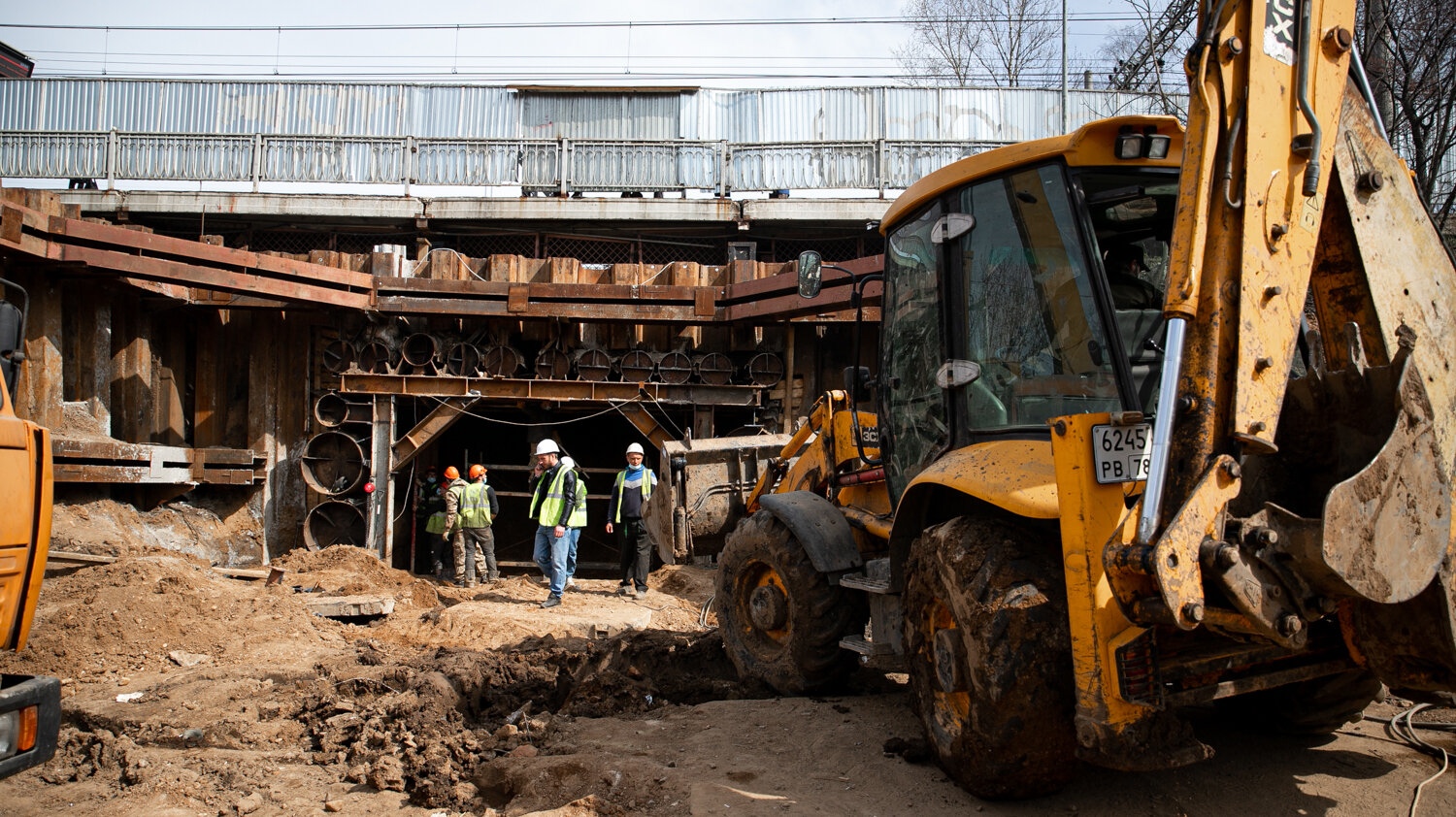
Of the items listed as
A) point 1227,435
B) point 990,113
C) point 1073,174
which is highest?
point 990,113

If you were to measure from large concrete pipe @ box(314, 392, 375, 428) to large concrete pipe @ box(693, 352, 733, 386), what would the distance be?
4411mm

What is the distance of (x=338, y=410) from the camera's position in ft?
42.6

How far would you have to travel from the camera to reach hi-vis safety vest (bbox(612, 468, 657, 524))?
1116cm

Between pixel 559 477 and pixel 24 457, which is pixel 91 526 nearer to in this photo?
pixel 559 477

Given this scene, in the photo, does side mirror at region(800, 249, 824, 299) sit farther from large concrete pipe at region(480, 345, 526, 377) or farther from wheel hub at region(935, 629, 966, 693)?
large concrete pipe at region(480, 345, 526, 377)

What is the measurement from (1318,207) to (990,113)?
15.4 metres

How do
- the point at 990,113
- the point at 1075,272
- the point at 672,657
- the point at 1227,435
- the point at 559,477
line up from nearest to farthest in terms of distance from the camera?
the point at 1227,435 < the point at 1075,272 < the point at 672,657 < the point at 559,477 < the point at 990,113

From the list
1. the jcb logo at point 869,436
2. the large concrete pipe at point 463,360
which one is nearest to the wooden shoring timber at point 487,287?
the large concrete pipe at point 463,360

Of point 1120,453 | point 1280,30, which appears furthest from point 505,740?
point 1280,30

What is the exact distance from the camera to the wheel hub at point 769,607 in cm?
533

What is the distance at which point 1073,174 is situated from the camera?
3.61m

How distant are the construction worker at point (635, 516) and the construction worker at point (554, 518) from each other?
2.93 ft

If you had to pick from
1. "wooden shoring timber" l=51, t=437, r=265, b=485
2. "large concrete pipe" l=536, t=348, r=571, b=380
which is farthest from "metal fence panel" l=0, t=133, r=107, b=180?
"large concrete pipe" l=536, t=348, r=571, b=380

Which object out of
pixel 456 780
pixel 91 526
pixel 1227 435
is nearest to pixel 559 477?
pixel 91 526
